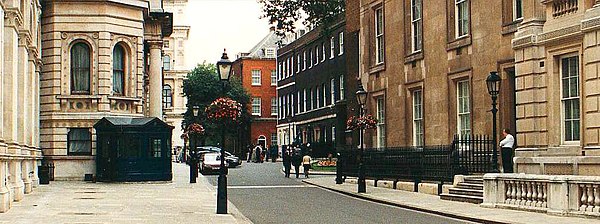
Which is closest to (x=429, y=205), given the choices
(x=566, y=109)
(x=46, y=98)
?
(x=566, y=109)

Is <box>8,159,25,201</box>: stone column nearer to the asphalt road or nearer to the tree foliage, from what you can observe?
the asphalt road

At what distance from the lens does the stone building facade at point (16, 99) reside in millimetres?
24250

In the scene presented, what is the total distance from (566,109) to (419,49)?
522 inches

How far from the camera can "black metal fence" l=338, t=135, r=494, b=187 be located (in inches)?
1139

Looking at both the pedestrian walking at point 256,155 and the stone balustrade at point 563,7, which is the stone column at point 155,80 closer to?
the stone balustrade at point 563,7

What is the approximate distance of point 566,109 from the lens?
23.7m

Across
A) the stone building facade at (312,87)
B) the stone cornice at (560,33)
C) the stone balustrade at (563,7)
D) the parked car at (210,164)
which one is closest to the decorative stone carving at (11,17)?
the stone cornice at (560,33)

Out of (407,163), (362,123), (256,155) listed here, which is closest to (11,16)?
(407,163)

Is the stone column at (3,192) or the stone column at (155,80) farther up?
the stone column at (155,80)

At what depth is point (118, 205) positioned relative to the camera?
26078 millimetres

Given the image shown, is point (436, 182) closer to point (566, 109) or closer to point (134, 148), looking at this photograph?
point (566, 109)

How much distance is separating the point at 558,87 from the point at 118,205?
1214cm

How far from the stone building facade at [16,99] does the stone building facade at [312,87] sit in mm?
29447

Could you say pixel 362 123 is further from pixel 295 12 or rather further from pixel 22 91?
pixel 295 12
